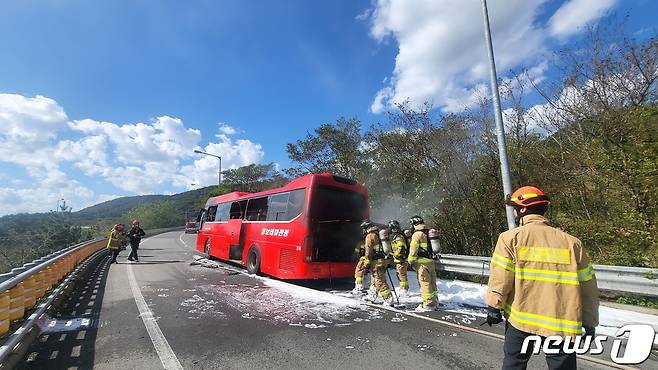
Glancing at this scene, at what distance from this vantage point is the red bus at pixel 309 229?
8820mm

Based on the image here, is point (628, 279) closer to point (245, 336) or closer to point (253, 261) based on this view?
point (245, 336)

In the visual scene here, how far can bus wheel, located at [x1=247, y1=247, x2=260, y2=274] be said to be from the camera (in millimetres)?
10766

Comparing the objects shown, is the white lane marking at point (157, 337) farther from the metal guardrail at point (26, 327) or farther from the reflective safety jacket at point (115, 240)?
the reflective safety jacket at point (115, 240)

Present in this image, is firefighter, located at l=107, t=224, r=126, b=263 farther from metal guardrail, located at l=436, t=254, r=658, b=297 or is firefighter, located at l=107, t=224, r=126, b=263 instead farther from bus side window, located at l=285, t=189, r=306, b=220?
metal guardrail, located at l=436, t=254, r=658, b=297

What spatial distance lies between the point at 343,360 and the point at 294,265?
4.90m

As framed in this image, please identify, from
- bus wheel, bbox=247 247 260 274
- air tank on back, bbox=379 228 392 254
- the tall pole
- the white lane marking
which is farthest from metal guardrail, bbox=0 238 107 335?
the tall pole

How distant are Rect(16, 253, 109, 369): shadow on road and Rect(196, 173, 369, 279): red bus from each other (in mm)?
4113

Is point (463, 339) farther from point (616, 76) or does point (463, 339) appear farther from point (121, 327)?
point (616, 76)

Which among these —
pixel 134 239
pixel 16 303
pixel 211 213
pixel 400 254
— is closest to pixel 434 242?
pixel 400 254

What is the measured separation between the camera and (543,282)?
2.50 meters

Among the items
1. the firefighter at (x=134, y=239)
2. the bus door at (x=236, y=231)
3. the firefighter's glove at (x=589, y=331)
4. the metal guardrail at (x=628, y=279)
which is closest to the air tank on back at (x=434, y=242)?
the metal guardrail at (x=628, y=279)

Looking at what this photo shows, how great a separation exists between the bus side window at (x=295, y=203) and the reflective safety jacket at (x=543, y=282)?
6.67 m

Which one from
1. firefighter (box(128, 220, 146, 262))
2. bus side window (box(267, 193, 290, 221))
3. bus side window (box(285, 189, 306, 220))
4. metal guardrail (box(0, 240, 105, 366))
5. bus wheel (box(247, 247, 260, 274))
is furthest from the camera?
firefighter (box(128, 220, 146, 262))

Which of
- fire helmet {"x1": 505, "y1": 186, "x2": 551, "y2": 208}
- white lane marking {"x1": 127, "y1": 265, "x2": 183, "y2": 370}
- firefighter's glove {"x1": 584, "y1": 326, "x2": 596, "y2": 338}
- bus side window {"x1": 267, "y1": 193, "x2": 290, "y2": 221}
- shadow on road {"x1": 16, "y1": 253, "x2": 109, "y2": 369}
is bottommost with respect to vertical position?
shadow on road {"x1": 16, "y1": 253, "x2": 109, "y2": 369}
